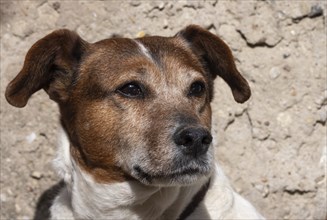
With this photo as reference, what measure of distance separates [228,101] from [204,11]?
0.77m

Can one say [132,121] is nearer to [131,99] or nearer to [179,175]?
[131,99]

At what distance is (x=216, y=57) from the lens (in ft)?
16.8

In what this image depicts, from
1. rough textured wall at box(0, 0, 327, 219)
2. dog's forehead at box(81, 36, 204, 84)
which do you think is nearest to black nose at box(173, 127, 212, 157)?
dog's forehead at box(81, 36, 204, 84)

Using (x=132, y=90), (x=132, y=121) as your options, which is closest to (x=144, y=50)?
(x=132, y=90)

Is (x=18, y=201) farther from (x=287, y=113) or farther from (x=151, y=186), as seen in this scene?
(x=287, y=113)

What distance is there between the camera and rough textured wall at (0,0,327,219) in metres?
6.29

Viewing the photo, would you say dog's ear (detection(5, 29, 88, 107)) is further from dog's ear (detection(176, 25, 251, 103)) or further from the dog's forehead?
dog's ear (detection(176, 25, 251, 103))

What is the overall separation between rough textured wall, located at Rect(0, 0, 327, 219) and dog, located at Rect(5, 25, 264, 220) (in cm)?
120

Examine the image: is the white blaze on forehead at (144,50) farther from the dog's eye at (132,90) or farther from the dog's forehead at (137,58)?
the dog's eye at (132,90)

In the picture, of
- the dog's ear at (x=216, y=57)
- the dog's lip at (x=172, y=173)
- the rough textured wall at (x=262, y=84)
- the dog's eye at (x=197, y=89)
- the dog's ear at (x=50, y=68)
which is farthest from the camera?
the rough textured wall at (x=262, y=84)

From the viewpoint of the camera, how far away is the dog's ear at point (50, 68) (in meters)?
4.59

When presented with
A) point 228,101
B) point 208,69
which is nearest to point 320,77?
point 228,101

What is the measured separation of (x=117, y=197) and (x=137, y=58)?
0.86m

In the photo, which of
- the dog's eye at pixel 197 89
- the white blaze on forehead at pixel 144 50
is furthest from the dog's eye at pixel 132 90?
the dog's eye at pixel 197 89
